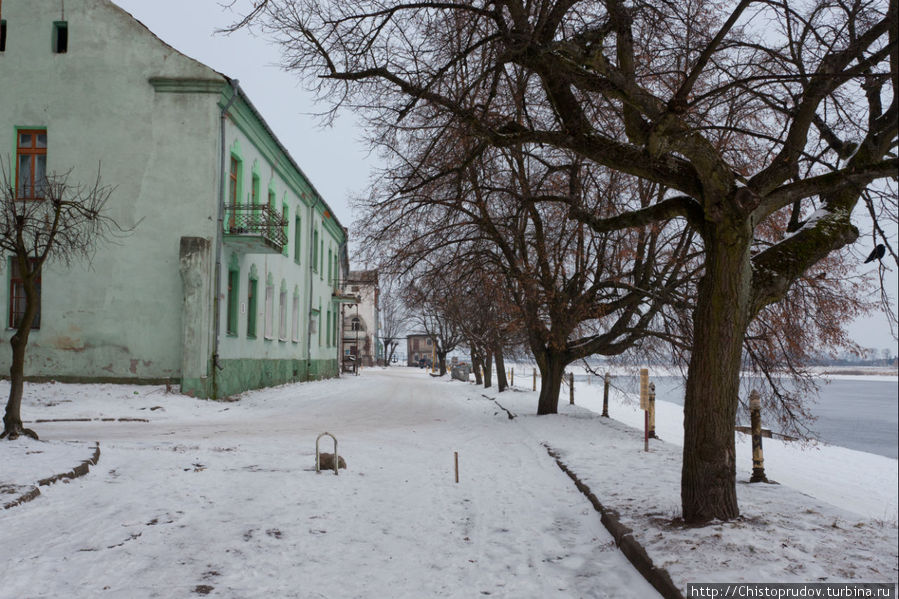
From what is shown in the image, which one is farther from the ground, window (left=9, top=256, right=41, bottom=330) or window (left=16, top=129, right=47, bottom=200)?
window (left=16, top=129, right=47, bottom=200)

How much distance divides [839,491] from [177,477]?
1327 cm

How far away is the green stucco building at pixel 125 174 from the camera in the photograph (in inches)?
726

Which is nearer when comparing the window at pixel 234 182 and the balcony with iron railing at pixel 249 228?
the balcony with iron railing at pixel 249 228

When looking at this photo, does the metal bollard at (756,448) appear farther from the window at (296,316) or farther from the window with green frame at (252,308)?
the window at (296,316)

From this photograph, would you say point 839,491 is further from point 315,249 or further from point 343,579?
point 315,249

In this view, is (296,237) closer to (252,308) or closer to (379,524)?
(252,308)

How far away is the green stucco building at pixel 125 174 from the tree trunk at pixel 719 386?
15.0 metres

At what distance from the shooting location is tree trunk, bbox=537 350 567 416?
18234 mm

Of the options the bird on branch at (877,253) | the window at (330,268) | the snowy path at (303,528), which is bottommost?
the snowy path at (303,528)

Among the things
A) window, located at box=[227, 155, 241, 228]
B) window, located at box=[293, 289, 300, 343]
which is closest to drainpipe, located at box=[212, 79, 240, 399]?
window, located at box=[227, 155, 241, 228]

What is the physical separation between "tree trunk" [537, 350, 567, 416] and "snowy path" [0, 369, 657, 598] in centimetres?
657

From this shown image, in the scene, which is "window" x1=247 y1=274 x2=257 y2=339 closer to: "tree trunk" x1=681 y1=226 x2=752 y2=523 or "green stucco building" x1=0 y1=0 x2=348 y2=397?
"green stucco building" x1=0 y1=0 x2=348 y2=397

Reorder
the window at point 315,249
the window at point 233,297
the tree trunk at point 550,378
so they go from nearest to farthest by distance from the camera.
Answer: the tree trunk at point 550,378
the window at point 233,297
the window at point 315,249

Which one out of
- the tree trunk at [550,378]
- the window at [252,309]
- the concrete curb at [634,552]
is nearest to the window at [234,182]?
the window at [252,309]
